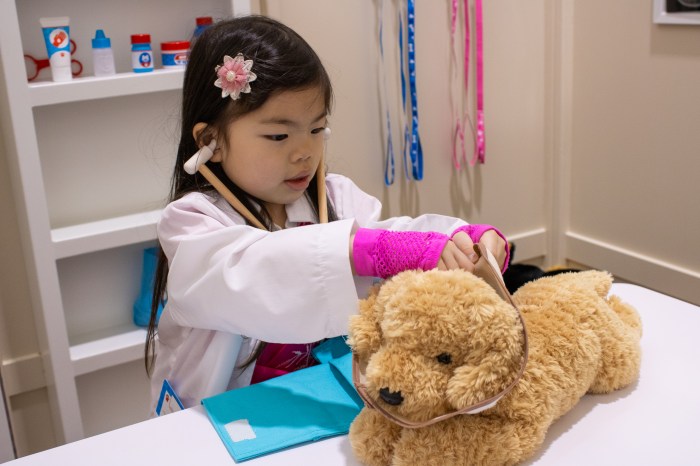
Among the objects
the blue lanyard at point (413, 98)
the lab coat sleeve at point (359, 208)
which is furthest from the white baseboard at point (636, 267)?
the lab coat sleeve at point (359, 208)

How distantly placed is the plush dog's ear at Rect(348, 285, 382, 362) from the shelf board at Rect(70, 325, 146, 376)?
3.92 feet

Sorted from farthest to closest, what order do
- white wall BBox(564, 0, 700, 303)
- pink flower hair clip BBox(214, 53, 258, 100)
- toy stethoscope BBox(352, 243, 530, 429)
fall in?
white wall BBox(564, 0, 700, 303)
pink flower hair clip BBox(214, 53, 258, 100)
toy stethoscope BBox(352, 243, 530, 429)

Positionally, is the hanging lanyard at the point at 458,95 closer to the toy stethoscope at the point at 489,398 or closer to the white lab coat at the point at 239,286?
the white lab coat at the point at 239,286

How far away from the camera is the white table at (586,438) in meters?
0.71

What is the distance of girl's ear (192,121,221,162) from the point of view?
1028mm

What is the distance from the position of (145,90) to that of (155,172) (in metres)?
0.27

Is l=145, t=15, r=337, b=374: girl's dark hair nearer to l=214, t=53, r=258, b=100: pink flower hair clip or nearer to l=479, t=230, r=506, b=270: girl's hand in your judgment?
l=214, t=53, r=258, b=100: pink flower hair clip

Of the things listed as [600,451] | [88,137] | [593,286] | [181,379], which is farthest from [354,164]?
[600,451]

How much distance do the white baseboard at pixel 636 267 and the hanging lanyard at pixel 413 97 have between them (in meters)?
0.59

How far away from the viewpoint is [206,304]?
885 millimetres

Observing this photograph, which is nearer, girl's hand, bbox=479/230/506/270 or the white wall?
girl's hand, bbox=479/230/506/270

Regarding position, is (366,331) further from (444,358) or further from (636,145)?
(636,145)

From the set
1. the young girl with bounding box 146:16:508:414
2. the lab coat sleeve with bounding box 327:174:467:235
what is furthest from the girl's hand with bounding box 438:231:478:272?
the lab coat sleeve with bounding box 327:174:467:235

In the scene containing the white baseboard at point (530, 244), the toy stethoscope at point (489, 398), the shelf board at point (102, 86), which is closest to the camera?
the toy stethoscope at point (489, 398)
